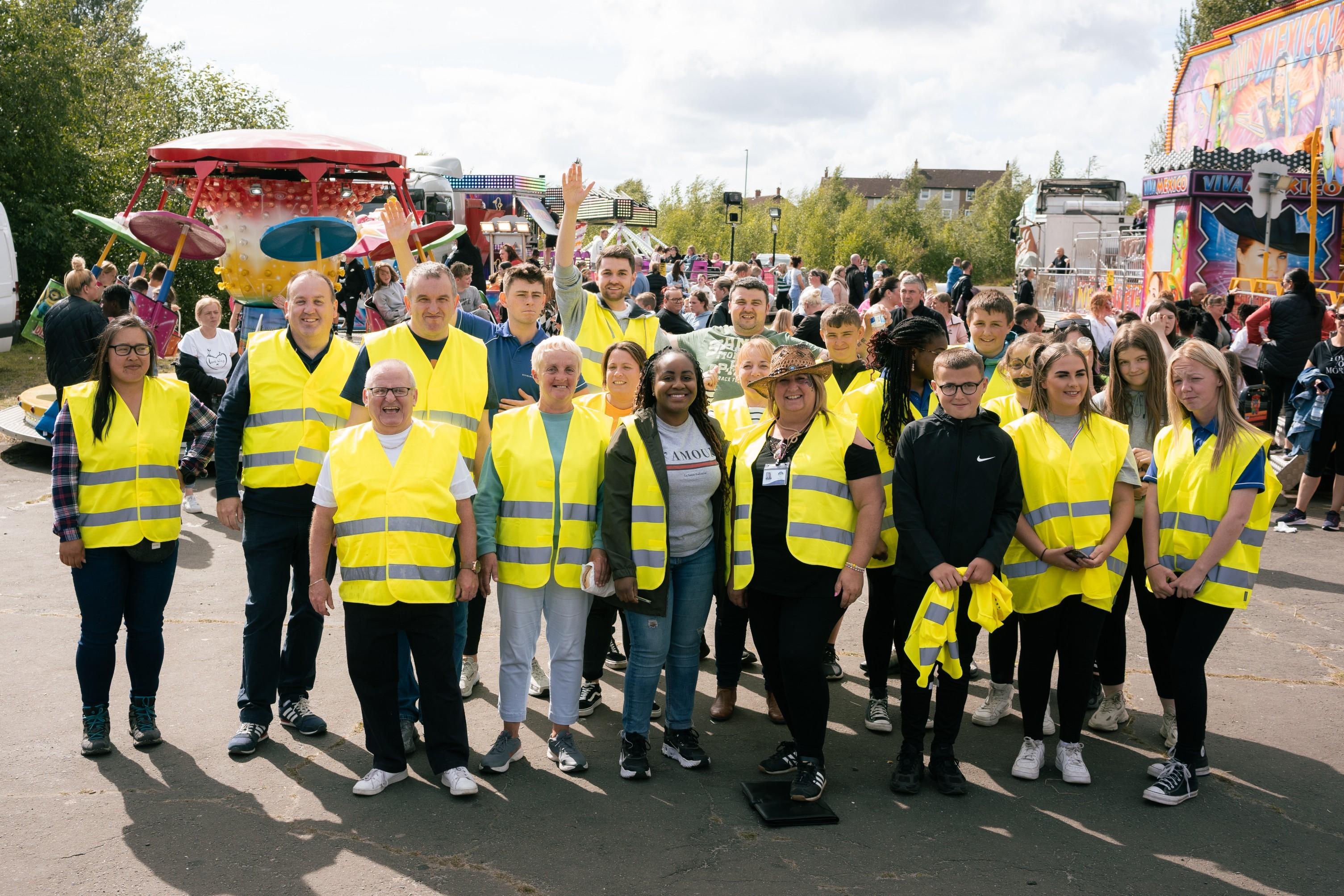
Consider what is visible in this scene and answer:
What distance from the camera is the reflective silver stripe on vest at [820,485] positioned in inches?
165

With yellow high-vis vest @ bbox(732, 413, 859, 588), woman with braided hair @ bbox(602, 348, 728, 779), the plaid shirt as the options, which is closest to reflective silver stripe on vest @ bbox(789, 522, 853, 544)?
yellow high-vis vest @ bbox(732, 413, 859, 588)

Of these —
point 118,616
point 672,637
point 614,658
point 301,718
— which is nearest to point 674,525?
point 672,637

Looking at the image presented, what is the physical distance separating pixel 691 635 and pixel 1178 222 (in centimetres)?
1773

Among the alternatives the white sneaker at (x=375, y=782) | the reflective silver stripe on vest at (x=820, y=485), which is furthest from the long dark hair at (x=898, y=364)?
the white sneaker at (x=375, y=782)

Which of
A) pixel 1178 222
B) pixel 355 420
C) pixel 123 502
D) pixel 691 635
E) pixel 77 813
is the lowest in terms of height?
pixel 77 813

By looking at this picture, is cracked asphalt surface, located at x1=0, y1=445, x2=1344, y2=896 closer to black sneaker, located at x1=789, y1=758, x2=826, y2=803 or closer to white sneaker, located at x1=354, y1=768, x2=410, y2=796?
white sneaker, located at x1=354, y1=768, x2=410, y2=796

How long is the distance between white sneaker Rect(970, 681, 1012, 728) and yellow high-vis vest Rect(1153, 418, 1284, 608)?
1.05m

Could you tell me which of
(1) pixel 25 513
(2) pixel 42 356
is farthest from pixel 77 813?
(2) pixel 42 356

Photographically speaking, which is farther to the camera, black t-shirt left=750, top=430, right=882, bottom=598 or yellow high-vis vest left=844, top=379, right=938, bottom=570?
yellow high-vis vest left=844, top=379, right=938, bottom=570

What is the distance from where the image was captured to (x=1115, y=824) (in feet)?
13.4

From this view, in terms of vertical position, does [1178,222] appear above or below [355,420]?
above

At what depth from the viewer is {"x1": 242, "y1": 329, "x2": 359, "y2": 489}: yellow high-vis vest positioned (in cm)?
466

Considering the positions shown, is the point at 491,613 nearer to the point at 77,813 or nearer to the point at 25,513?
the point at 77,813

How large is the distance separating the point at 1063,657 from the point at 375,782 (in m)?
2.82
